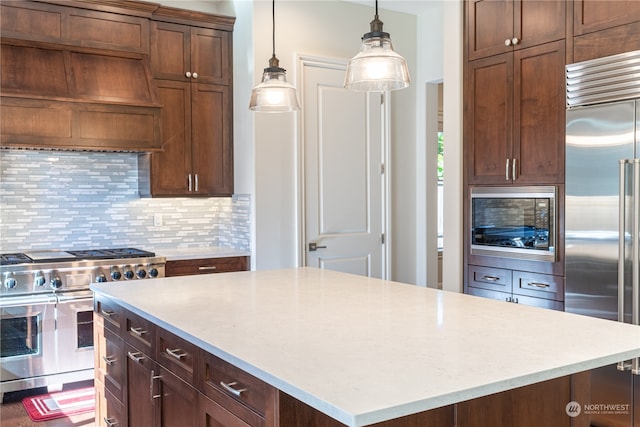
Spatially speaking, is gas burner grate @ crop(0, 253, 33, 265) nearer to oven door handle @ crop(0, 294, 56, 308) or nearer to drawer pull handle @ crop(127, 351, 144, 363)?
oven door handle @ crop(0, 294, 56, 308)

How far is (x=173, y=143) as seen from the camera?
467 cm

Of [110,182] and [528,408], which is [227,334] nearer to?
[528,408]

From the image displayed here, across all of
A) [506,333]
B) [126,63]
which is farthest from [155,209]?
[506,333]

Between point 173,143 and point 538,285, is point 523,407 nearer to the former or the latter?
point 538,285

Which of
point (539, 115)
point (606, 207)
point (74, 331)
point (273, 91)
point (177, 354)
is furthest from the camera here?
point (74, 331)

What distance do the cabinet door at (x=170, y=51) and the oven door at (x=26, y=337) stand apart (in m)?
1.86

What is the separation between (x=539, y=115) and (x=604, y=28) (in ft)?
1.90

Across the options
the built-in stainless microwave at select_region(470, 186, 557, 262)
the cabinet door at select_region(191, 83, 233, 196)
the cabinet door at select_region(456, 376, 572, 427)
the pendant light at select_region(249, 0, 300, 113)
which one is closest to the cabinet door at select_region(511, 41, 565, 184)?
the built-in stainless microwave at select_region(470, 186, 557, 262)

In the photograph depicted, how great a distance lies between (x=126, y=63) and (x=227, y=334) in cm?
322

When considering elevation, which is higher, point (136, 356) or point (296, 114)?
point (296, 114)

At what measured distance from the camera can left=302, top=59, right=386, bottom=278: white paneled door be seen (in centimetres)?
482

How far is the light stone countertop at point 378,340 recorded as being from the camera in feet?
4.30

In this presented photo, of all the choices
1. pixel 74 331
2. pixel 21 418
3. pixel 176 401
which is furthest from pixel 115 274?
pixel 176 401

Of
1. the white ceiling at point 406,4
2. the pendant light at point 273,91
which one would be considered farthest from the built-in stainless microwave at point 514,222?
the white ceiling at point 406,4
